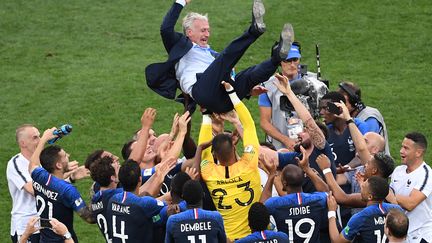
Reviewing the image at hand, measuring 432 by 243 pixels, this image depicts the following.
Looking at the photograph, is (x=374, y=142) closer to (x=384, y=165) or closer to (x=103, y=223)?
(x=384, y=165)

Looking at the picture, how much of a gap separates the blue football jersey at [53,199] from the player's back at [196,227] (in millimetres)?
1388

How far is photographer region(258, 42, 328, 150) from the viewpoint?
11258 millimetres

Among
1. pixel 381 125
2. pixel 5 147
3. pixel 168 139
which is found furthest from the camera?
pixel 5 147

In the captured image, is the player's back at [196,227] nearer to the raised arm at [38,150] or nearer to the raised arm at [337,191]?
the raised arm at [337,191]

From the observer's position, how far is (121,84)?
54.2ft

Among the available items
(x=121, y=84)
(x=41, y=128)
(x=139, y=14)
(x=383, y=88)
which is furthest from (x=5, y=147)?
(x=383, y=88)

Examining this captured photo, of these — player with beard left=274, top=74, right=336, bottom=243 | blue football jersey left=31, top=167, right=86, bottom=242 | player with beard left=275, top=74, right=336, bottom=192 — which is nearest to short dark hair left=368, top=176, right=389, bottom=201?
player with beard left=274, top=74, right=336, bottom=243

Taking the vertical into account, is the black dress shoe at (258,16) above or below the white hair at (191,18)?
above

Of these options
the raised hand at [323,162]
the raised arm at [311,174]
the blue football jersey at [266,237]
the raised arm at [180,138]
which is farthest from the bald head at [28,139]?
the blue football jersey at [266,237]

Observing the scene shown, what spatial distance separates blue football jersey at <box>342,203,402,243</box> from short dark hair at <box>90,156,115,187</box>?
2.26 meters

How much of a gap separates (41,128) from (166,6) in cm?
453

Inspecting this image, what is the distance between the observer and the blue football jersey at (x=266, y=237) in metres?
8.68

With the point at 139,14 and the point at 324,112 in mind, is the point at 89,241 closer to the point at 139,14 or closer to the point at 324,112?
the point at 324,112

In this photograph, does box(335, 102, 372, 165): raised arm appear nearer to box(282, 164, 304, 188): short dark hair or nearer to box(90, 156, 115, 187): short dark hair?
box(282, 164, 304, 188): short dark hair
